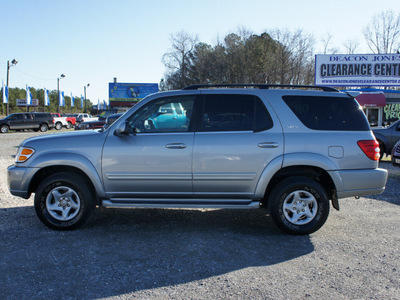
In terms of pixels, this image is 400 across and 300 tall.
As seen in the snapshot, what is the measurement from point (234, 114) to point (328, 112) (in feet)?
4.17

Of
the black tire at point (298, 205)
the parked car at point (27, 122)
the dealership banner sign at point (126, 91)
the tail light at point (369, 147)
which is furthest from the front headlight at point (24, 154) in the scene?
the dealership banner sign at point (126, 91)

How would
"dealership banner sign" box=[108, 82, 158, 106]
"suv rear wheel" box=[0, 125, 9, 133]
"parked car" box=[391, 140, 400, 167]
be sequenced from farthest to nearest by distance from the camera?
"dealership banner sign" box=[108, 82, 158, 106], "suv rear wheel" box=[0, 125, 9, 133], "parked car" box=[391, 140, 400, 167]

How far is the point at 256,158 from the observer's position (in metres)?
4.82

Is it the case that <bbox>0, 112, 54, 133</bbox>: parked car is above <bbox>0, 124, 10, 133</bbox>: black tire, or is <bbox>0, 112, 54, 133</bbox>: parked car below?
above

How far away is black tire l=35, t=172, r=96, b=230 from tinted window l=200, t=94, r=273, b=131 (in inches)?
71.5

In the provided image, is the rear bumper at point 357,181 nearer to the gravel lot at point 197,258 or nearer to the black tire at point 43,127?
the gravel lot at point 197,258

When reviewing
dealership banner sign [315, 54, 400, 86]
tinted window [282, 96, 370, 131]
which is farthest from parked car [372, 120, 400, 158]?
dealership banner sign [315, 54, 400, 86]

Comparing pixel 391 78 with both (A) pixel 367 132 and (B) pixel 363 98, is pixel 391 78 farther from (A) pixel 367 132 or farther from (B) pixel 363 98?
(A) pixel 367 132

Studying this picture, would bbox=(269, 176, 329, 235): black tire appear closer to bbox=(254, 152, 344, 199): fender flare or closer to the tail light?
bbox=(254, 152, 344, 199): fender flare

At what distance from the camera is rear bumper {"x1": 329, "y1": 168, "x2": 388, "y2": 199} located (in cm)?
486

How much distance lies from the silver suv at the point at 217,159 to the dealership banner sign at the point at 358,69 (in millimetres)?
20095

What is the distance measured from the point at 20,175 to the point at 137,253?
6.73ft

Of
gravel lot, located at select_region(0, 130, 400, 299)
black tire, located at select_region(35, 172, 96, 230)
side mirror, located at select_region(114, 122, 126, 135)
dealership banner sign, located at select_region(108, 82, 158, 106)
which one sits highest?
dealership banner sign, located at select_region(108, 82, 158, 106)

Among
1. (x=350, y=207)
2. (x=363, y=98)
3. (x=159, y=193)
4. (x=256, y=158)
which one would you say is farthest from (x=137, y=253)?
(x=363, y=98)
